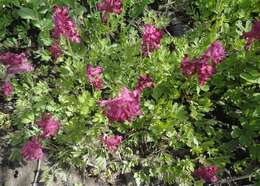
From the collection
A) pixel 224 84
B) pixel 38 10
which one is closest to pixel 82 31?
pixel 38 10

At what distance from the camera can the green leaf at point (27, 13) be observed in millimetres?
3719

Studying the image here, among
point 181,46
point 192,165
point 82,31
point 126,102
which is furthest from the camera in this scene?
point 82,31

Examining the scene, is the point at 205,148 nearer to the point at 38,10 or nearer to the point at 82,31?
the point at 82,31

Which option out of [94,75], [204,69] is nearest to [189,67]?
[204,69]

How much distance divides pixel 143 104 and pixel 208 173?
709 mm

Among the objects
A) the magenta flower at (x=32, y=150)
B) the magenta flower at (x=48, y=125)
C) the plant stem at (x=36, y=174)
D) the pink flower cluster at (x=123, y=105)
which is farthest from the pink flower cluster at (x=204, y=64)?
the plant stem at (x=36, y=174)

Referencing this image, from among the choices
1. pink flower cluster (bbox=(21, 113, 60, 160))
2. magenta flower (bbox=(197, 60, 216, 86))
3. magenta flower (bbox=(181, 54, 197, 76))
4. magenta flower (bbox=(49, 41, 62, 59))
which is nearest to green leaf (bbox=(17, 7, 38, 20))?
magenta flower (bbox=(49, 41, 62, 59))

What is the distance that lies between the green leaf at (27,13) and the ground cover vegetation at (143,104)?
0.03 meters

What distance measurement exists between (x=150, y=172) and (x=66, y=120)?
76 centimetres

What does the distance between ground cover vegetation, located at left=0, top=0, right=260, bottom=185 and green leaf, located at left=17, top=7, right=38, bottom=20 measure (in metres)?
0.03

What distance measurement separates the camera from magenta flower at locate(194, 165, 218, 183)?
3.12 meters

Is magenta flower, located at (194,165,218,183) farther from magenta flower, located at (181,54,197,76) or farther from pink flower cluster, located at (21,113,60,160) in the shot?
pink flower cluster, located at (21,113,60,160)

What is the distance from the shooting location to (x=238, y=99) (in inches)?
130

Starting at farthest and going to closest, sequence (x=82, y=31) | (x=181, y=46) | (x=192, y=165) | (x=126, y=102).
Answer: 1. (x=82, y=31)
2. (x=181, y=46)
3. (x=192, y=165)
4. (x=126, y=102)
